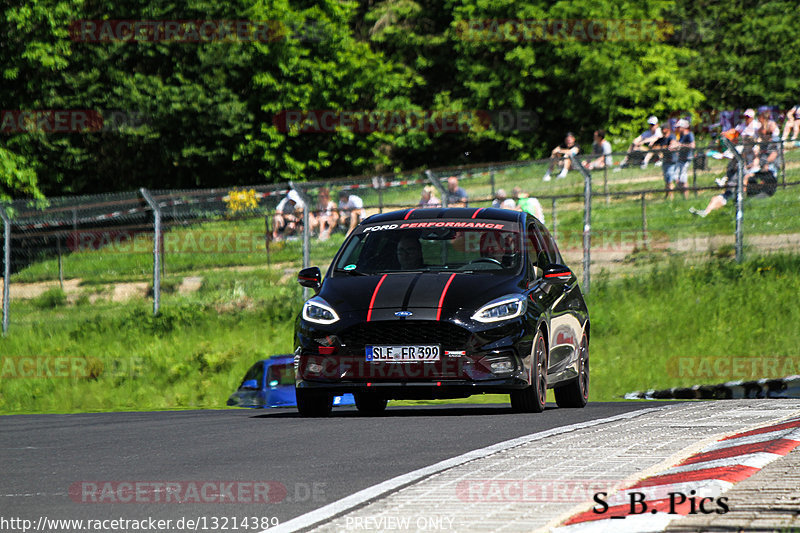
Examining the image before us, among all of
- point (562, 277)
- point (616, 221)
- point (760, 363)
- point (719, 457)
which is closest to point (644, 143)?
point (616, 221)

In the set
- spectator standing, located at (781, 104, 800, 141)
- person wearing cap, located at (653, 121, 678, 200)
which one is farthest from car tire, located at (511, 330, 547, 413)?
spectator standing, located at (781, 104, 800, 141)

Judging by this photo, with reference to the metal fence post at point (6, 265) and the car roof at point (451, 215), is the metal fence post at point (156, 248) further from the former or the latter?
the car roof at point (451, 215)

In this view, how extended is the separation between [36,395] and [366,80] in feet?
101

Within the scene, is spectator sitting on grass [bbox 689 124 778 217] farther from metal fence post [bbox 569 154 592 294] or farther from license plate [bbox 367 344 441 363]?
license plate [bbox 367 344 441 363]

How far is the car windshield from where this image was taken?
12.0 metres

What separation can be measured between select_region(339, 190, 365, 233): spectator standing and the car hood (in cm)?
1129

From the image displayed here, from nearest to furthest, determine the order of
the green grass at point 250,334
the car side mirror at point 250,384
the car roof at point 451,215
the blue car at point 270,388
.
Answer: the car roof at point 451,215
the blue car at point 270,388
the car side mirror at point 250,384
the green grass at point 250,334

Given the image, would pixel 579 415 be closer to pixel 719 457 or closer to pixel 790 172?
pixel 719 457

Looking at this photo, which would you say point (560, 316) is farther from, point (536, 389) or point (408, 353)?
point (408, 353)

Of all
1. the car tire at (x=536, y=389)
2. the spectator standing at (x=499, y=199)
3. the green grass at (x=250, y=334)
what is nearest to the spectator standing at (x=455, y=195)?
the spectator standing at (x=499, y=199)

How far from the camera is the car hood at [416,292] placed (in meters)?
11.1

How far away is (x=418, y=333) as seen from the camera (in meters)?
11.1

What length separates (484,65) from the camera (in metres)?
53.4

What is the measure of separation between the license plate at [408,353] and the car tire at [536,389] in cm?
90
